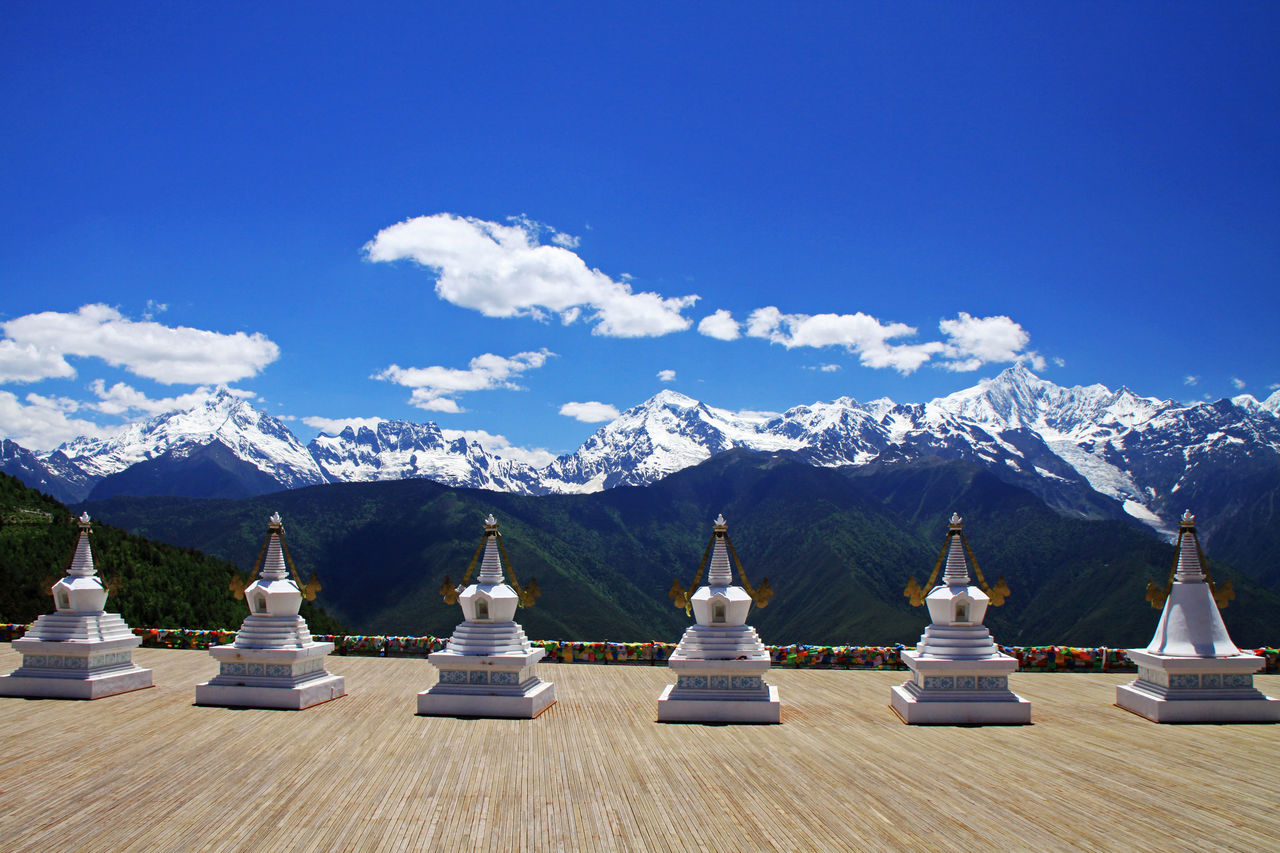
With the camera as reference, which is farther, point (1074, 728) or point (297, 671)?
point (297, 671)

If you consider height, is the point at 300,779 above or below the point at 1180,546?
below

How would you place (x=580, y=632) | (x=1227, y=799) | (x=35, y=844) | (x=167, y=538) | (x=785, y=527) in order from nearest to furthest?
(x=35, y=844) < (x=1227, y=799) < (x=580, y=632) < (x=167, y=538) < (x=785, y=527)

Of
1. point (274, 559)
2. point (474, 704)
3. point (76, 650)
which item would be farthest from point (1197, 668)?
point (76, 650)

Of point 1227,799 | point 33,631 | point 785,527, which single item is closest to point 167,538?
point 785,527

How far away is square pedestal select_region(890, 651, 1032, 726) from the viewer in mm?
17812

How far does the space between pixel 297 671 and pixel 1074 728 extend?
17.3 metres

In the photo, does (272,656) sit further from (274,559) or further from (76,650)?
(76,650)

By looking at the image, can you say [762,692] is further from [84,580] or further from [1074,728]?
[84,580]

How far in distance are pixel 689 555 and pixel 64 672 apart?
158066 millimetres

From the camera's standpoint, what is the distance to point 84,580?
69.8 ft

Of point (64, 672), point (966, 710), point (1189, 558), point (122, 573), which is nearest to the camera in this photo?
point (966, 710)

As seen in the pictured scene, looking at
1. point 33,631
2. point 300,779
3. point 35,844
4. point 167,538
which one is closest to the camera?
point 35,844

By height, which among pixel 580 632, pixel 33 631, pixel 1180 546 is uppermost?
pixel 1180 546

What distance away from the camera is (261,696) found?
19.4 m
